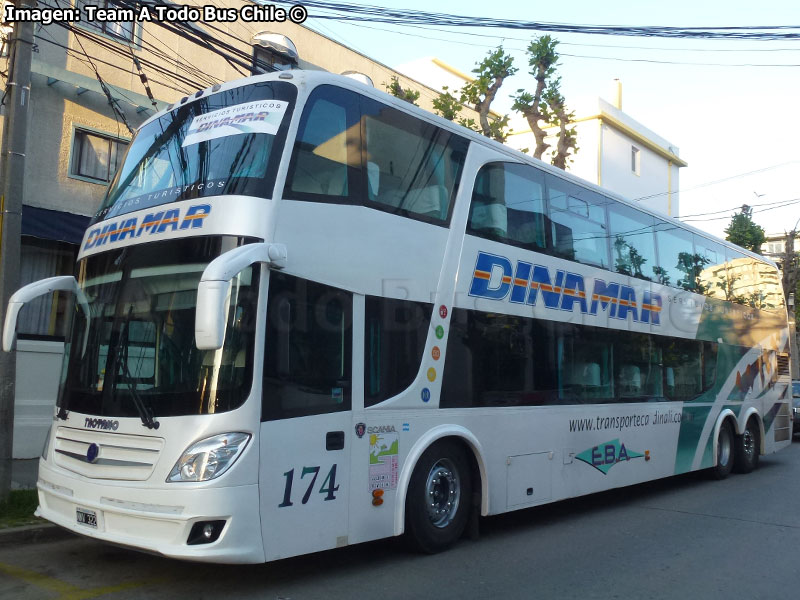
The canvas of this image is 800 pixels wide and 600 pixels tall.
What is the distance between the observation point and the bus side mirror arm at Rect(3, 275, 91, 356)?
592 cm

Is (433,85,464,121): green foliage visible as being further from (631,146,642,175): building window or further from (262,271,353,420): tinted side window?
(631,146,642,175): building window

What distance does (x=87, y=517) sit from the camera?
214 inches

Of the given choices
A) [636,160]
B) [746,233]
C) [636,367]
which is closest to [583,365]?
[636,367]

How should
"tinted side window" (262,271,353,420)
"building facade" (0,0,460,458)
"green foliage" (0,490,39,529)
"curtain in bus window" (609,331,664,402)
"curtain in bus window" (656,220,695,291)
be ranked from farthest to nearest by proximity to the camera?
"curtain in bus window" (656,220,695,291), "building facade" (0,0,460,458), "curtain in bus window" (609,331,664,402), "green foliage" (0,490,39,529), "tinted side window" (262,271,353,420)

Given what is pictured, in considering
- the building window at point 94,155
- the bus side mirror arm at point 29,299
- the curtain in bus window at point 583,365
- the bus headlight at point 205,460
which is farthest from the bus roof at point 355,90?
the building window at point 94,155

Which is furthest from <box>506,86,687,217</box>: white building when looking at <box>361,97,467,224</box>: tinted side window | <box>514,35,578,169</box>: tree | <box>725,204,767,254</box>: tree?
<box>361,97,467,224</box>: tinted side window

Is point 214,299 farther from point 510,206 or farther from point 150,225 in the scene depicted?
point 510,206

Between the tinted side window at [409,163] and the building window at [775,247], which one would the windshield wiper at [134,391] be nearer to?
the tinted side window at [409,163]

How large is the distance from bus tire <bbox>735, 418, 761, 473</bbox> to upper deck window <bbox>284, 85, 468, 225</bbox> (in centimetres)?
893

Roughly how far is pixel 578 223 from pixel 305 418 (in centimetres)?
496

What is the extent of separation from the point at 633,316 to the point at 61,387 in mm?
7307

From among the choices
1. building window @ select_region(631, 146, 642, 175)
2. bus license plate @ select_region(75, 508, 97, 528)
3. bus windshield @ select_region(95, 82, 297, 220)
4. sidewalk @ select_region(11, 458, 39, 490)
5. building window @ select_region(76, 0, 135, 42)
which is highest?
building window @ select_region(631, 146, 642, 175)

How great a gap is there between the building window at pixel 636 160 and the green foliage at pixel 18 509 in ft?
100

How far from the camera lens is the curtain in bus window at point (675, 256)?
36.5ft
